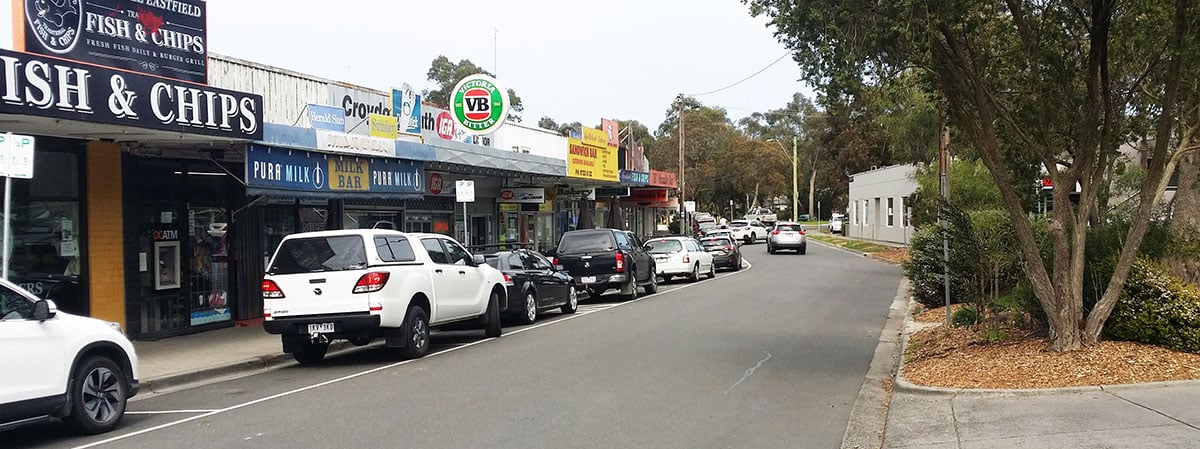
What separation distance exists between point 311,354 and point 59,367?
499 centimetres

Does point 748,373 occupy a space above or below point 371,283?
below

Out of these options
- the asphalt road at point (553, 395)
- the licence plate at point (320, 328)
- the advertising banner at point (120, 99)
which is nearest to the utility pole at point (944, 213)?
the asphalt road at point (553, 395)

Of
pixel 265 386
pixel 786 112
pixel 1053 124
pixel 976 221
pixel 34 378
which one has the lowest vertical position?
pixel 265 386

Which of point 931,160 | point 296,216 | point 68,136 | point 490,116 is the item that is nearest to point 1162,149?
point 68,136

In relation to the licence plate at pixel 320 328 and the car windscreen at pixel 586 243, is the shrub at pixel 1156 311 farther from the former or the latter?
the car windscreen at pixel 586 243

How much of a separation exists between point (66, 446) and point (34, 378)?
2.11ft

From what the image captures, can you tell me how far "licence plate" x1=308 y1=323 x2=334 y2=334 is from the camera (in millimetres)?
11727

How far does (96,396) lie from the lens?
823 cm

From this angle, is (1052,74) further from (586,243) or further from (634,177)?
(634,177)

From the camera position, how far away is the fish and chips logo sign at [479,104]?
2330cm

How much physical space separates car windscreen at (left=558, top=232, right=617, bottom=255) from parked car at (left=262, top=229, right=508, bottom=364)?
878 centimetres

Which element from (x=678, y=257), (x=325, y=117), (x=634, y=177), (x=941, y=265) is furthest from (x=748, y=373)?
(x=634, y=177)

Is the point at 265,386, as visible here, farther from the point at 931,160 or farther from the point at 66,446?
the point at 931,160

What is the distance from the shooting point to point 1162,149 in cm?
927
